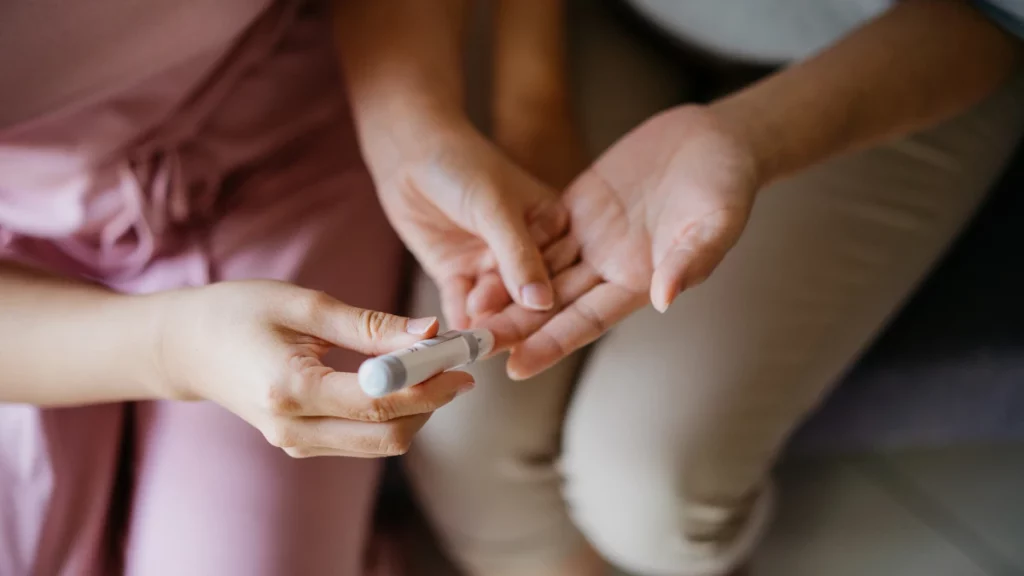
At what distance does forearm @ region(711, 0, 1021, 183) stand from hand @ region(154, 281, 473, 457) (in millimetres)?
272

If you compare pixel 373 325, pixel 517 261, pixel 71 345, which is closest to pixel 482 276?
pixel 517 261

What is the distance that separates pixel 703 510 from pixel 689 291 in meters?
0.16

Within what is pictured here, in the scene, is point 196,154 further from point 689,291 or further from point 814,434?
point 814,434

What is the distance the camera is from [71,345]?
476mm

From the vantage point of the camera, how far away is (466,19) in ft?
2.28

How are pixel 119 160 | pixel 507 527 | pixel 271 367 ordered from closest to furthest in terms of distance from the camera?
pixel 271 367, pixel 119 160, pixel 507 527

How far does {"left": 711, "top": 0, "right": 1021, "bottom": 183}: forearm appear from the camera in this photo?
1.71 feet

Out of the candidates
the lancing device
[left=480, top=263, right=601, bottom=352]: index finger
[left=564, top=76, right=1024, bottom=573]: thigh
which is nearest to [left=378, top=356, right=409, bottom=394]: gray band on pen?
the lancing device

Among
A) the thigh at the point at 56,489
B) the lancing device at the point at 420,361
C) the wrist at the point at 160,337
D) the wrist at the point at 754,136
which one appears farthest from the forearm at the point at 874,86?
the thigh at the point at 56,489

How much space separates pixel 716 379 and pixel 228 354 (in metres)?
0.31

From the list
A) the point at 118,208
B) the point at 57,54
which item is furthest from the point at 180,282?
the point at 57,54

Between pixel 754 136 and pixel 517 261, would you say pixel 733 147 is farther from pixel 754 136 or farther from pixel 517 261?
pixel 517 261

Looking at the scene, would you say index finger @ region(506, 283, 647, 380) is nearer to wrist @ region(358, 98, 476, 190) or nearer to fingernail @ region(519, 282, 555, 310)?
fingernail @ region(519, 282, 555, 310)

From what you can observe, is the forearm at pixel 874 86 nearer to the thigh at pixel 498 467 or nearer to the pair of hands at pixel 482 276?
the pair of hands at pixel 482 276
